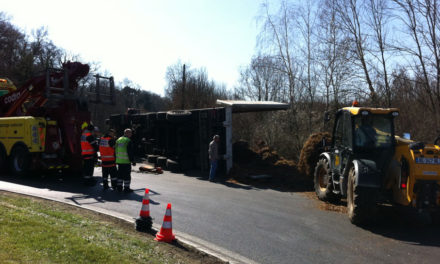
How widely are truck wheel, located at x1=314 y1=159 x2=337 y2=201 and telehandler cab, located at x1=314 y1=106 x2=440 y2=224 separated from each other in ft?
0.61

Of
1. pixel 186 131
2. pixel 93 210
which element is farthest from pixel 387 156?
pixel 186 131

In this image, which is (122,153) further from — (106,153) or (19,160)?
(19,160)

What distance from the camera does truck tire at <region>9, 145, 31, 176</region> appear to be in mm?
12188

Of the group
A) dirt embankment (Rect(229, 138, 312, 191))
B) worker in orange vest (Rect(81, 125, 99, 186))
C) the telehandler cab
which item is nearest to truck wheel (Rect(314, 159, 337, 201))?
the telehandler cab

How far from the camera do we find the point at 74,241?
5.31m

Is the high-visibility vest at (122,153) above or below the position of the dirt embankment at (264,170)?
above

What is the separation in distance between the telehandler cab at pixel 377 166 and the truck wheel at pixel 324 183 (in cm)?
18

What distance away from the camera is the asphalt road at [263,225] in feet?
18.6

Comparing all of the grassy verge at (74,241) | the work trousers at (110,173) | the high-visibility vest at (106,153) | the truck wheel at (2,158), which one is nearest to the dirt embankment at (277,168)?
the work trousers at (110,173)

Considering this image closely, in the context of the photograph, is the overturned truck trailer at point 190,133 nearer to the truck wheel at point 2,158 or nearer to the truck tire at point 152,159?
the truck tire at point 152,159

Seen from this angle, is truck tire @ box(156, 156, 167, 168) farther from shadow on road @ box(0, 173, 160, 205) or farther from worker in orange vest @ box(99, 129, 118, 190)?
worker in orange vest @ box(99, 129, 118, 190)

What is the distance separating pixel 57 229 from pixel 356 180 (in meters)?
5.52

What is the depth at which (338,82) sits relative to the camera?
15.2 metres

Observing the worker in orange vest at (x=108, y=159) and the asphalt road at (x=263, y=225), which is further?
the worker in orange vest at (x=108, y=159)
